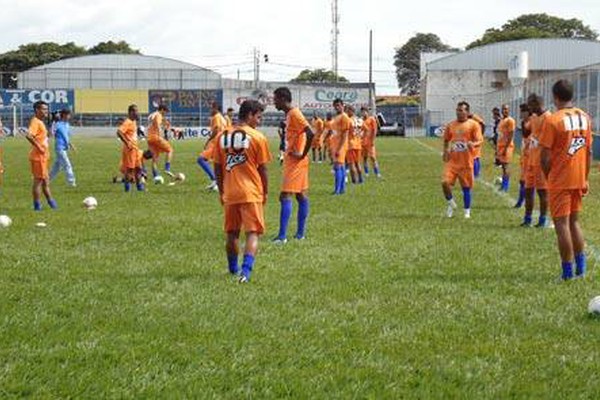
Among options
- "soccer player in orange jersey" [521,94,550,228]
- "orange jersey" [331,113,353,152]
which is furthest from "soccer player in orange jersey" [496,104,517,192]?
"soccer player in orange jersey" [521,94,550,228]

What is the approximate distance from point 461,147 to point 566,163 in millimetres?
5154

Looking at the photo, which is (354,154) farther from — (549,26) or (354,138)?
(549,26)

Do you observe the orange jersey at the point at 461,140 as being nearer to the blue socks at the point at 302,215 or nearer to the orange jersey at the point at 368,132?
the blue socks at the point at 302,215

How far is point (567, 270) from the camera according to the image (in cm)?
899

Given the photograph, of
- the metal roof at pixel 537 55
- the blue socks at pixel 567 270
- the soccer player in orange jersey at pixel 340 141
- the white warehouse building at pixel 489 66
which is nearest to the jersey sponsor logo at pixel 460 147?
the soccer player in orange jersey at pixel 340 141

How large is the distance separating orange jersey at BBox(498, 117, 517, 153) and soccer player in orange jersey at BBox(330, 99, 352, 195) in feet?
10.3

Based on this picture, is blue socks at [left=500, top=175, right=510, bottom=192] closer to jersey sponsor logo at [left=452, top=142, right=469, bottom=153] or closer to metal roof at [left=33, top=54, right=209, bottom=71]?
jersey sponsor logo at [left=452, top=142, right=469, bottom=153]

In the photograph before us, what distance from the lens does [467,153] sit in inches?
555

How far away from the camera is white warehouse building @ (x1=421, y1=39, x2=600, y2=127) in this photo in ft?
251

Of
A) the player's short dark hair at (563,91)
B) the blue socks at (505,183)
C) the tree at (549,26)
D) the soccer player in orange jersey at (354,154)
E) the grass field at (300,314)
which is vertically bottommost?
the grass field at (300,314)

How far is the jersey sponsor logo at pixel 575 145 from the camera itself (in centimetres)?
882

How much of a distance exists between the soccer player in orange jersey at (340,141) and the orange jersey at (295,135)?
21.6ft

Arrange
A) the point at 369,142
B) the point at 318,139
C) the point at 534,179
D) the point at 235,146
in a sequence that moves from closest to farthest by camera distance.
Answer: the point at 235,146, the point at 534,179, the point at 369,142, the point at 318,139

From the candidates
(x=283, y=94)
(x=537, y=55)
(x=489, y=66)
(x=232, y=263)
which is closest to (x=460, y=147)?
(x=283, y=94)
